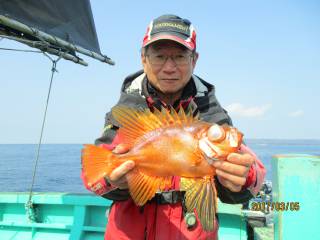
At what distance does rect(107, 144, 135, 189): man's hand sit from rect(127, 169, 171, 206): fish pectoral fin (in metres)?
0.08

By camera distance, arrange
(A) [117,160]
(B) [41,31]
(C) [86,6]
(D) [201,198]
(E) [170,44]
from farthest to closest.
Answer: (C) [86,6], (B) [41,31], (E) [170,44], (A) [117,160], (D) [201,198]

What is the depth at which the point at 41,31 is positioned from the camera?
7.43 meters

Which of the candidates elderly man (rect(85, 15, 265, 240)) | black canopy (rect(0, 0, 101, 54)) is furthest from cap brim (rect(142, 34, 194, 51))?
black canopy (rect(0, 0, 101, 54))

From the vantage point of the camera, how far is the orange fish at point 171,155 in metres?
2.05

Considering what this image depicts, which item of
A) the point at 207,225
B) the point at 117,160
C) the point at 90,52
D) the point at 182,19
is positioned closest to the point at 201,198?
the point at 207,225

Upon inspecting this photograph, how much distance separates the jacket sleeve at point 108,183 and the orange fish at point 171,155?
0.30m

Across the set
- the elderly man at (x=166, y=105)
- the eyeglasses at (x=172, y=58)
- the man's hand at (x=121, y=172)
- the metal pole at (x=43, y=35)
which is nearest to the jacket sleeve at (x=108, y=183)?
the elderly man at (x=166, y=105)

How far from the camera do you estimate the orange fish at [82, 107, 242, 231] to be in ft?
6.73

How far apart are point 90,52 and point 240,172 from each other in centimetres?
906

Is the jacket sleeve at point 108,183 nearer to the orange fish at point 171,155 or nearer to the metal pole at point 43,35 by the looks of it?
the orange fish at point 171,155

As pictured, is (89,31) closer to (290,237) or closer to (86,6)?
(86,6)

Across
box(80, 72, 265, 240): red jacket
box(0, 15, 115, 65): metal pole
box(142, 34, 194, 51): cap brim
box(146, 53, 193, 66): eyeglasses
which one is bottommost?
box(80, 72, 265, 240): red jacket

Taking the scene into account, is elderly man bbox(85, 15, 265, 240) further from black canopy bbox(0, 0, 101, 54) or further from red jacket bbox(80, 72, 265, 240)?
black canopy bbox(0, 0, 101, 54)

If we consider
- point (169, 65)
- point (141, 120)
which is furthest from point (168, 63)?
point (141, 120)
